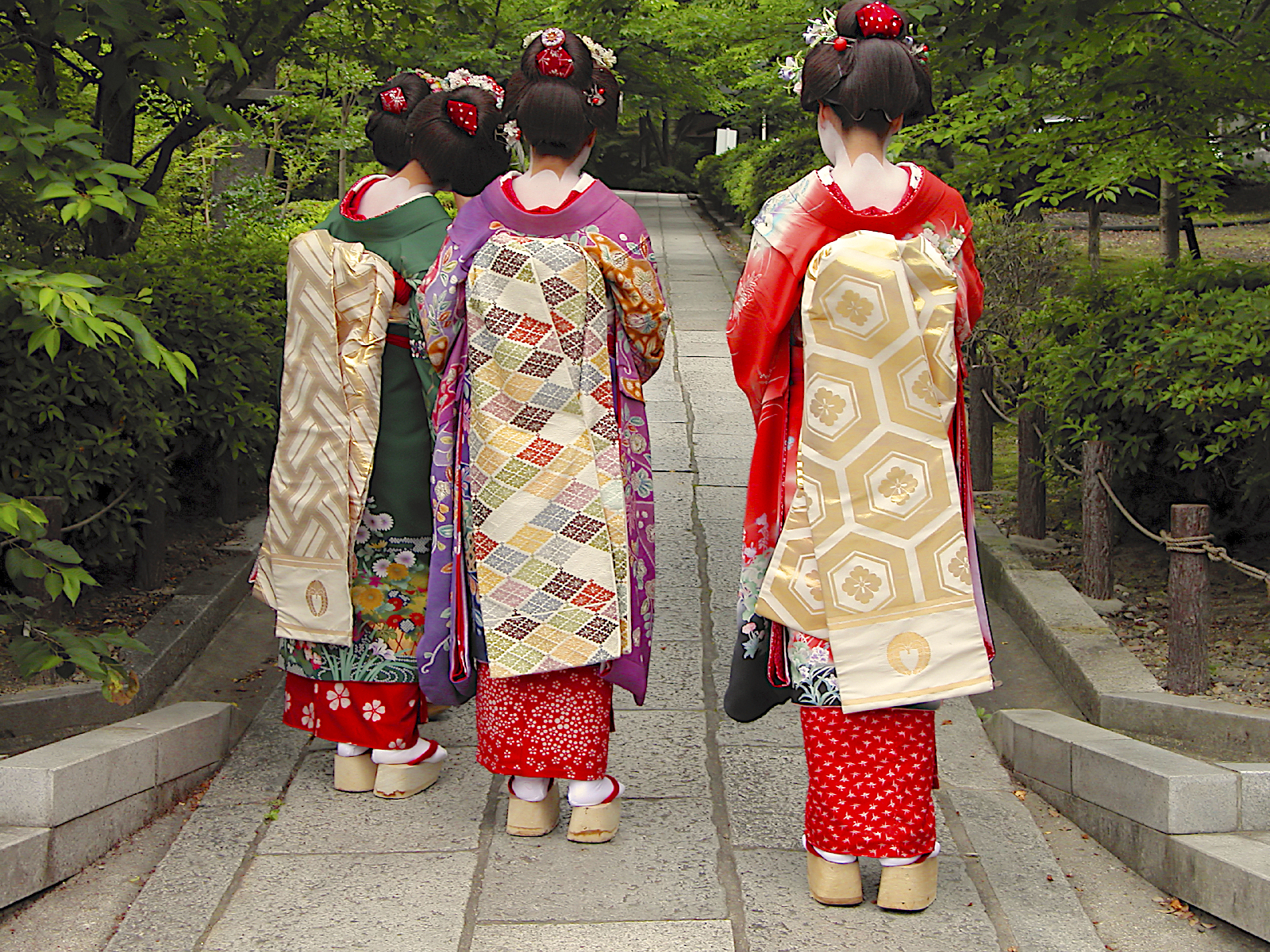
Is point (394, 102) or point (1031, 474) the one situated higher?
point (394, 102)

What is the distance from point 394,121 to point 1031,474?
343cm

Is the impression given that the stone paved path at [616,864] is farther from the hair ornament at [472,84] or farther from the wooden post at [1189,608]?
the hair ornament at [472,84]

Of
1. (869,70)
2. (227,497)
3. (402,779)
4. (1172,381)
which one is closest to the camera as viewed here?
(869,70)

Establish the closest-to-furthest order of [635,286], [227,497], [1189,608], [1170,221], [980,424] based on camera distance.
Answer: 1. [635,286]
2. [1189,608]
3. [227,497]
4. [980,424]
5. [1170,221]

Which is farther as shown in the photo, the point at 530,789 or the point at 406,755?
the point at 406,755

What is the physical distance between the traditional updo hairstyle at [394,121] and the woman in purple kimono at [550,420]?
1.57ft

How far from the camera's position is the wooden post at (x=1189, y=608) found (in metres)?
4.02

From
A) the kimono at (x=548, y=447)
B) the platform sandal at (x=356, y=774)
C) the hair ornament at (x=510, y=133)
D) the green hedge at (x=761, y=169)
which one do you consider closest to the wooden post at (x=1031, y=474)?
the kimono at (x=548, y=447)

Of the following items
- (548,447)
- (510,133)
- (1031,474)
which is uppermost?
(510,133)

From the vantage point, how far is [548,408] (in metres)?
3.43

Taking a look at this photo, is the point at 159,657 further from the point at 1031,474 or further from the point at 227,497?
the point at 1031,474

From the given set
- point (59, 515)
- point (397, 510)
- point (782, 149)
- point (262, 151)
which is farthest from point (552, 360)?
point (262, 151)

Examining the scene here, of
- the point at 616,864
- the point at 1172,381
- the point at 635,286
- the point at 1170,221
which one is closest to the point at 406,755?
the point at 616,864

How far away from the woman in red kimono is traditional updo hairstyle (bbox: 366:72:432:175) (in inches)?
47.8
